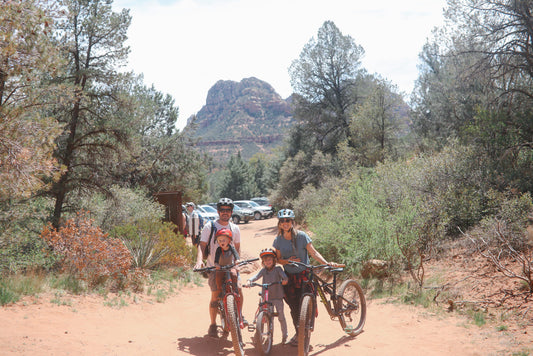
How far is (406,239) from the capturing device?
906cm

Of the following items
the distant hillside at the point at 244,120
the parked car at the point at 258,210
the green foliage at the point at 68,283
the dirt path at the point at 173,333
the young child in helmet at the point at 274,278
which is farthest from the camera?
the distant hillside at the point at 244,120

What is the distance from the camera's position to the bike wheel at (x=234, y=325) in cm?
459

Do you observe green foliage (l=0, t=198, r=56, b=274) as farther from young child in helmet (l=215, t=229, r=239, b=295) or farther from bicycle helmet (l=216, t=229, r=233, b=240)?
bicycle helmet (l=216, t=229, r=233, b=240)

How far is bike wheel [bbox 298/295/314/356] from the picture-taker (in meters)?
4.59

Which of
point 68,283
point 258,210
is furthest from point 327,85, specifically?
point 68,283

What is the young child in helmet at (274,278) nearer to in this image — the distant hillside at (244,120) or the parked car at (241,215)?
the parked car at (241,215)

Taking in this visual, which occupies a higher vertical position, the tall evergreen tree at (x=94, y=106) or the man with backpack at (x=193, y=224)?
the tall evergreen tree at (x=94, y=106)

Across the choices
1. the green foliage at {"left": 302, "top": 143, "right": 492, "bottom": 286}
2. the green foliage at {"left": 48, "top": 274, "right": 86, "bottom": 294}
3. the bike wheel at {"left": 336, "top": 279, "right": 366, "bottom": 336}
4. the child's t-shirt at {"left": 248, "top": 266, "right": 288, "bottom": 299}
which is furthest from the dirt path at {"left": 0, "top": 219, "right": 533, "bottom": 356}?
the green foliage at {"left": 302, "top": 143, "right": 492, "bottom": 286}

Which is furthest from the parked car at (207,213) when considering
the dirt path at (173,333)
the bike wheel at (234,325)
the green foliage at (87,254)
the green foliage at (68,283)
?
the bike wheel at (234,325)

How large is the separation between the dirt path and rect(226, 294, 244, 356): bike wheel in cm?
62

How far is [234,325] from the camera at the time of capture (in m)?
4.66

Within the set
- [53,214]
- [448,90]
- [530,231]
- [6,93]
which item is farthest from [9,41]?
[448,90]

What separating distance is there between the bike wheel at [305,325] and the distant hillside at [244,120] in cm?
7881

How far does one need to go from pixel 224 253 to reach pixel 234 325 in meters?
1.07
